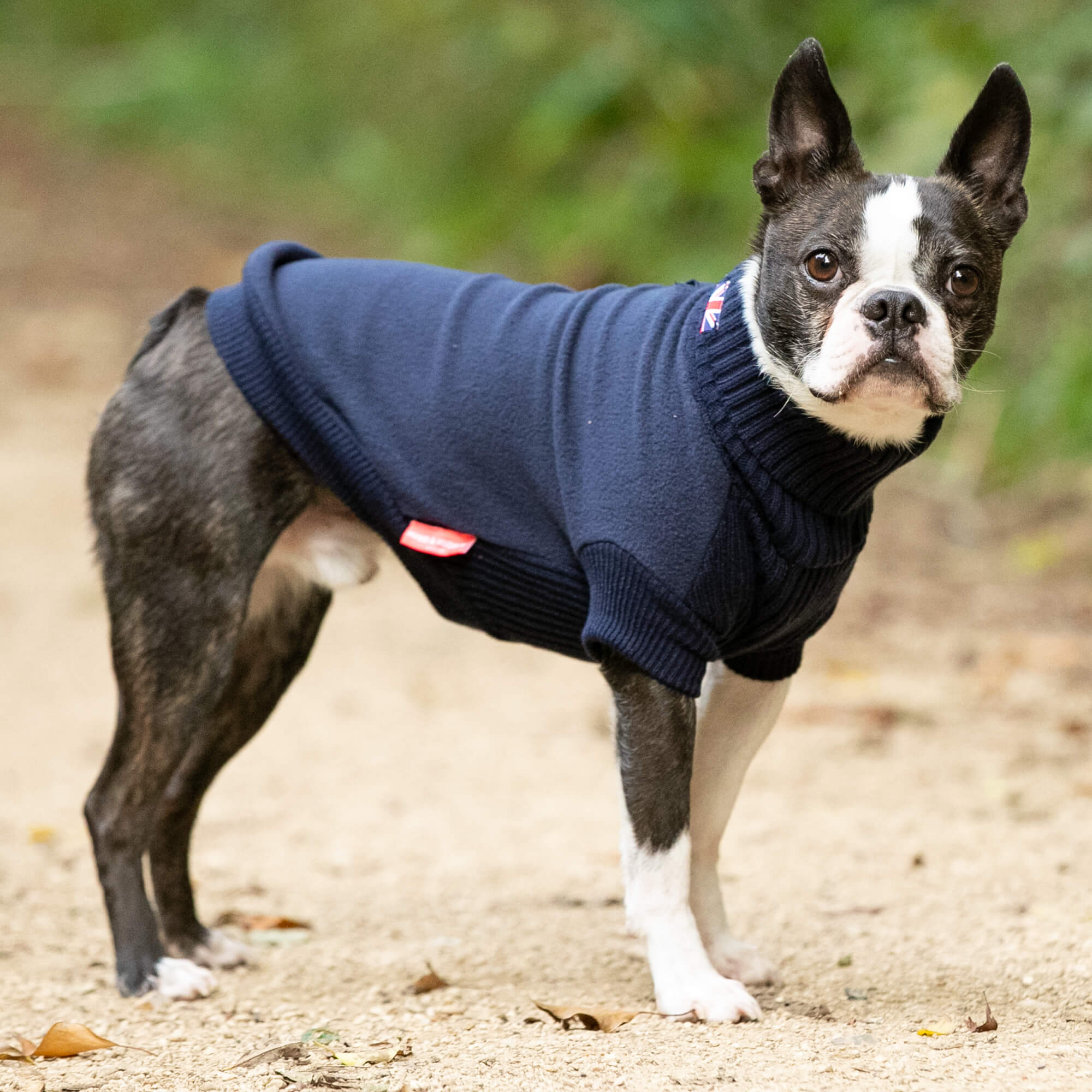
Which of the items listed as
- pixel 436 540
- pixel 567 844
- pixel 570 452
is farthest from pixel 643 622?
pixel 567 844

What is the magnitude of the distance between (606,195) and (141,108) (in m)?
11.1

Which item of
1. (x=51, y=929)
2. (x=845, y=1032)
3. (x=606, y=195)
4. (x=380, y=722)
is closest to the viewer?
(x=845, y=1032)

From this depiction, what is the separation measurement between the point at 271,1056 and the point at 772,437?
1.72m

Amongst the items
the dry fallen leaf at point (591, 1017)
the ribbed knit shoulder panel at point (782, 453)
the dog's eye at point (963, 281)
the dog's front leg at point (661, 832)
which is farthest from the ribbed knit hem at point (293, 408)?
the dog's eye at point (963, 281)

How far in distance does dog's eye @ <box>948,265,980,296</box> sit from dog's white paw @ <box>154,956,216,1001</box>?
2562 mm

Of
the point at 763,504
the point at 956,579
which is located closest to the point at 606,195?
the point at 956,579

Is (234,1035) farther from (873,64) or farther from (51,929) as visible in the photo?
(873,64)

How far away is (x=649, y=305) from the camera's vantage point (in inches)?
150

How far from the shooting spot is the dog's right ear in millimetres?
3619

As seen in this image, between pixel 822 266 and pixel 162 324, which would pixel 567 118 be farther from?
pixel 822 266

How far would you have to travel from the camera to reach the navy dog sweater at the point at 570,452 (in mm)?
3461

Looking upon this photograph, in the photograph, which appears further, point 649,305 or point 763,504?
point 649,305

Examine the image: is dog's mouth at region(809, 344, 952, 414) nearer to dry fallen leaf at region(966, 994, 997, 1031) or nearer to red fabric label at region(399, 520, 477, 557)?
red fabric label at region(399, 520, 477, 557)

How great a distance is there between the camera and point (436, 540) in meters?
3.83
